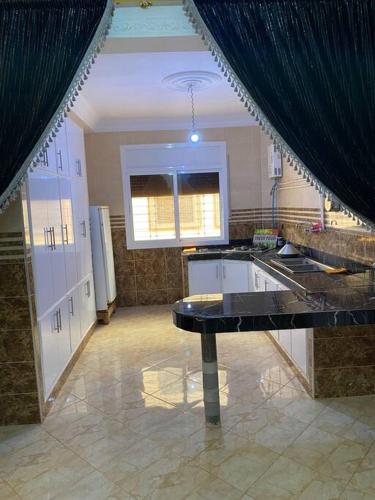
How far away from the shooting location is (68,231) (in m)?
3.87

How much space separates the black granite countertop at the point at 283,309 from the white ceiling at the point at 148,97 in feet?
6.26

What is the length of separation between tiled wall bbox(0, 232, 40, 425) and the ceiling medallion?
6.74 feet

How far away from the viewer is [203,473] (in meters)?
2.24

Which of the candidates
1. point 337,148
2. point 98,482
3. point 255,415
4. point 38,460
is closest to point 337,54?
point 337,148

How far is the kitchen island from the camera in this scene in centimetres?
228

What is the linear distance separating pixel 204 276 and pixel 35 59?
3.52 m

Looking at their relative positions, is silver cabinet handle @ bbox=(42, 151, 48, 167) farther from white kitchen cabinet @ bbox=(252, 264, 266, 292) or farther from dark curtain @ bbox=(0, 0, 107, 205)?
white kitchen cabinet @ bbox=(252, 264, 266, 292)

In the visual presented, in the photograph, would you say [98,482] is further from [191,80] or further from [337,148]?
[191,80]

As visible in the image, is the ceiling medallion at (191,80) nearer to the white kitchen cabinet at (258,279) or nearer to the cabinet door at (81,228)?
the cabinet door at (81,228)

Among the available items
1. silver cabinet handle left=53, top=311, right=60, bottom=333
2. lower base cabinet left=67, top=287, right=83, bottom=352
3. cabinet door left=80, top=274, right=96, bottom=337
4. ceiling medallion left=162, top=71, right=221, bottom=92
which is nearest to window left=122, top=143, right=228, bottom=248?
cabinet door left=80, top=274, right=96, bottom=337

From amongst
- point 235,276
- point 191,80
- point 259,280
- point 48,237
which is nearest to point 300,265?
point 259,280

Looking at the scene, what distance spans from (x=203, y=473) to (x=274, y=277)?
1.84m

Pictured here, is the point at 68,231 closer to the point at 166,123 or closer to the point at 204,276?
the point at 204,276

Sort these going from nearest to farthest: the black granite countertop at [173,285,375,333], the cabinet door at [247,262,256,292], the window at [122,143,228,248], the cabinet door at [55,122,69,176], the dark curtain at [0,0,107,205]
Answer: the dark curtain at [0,0,107,205] → the black granite countertop at [173,285,375,333] → the cabinet door at [55,122,69,176] → the cabinet door at [247,262,256,292] → the window at [122,143,228,248]
